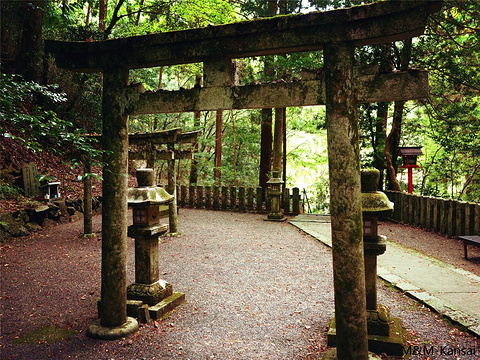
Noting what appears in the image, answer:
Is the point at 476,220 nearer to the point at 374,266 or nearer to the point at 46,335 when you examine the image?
the point at 374,266

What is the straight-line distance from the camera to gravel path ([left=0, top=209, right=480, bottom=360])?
11.9ft

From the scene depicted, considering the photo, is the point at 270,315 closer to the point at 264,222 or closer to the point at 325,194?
the point at 264,222

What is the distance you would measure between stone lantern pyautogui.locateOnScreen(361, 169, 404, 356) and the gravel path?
1.67 ft

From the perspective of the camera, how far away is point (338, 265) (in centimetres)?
302

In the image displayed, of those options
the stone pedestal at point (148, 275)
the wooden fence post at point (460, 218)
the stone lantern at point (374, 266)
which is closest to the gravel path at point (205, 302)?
the stone pedestal at point (148, 275)

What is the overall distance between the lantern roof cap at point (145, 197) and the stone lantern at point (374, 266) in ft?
8.94

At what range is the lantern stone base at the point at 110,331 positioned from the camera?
374 centimetres

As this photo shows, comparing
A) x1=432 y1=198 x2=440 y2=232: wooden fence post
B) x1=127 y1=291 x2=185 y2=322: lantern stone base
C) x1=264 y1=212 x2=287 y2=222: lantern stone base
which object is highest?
x1=432 y1=198 x2=440 y2=232: wooden fence post

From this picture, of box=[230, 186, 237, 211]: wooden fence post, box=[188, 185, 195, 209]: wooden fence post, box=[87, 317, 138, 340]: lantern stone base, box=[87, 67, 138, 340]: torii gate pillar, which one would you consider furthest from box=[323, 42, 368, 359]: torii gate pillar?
box=[188, 185, 195, 209]: wooden fence post

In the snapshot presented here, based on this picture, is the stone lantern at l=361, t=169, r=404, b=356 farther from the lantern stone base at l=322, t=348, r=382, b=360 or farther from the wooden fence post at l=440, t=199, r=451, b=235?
the wooden fence post at l=440, t=199, r=451, b=235

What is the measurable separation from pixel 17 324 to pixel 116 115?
306 centimetres

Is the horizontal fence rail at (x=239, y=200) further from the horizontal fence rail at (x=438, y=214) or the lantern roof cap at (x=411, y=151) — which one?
the lantern roof cap at (x=411, y=151)

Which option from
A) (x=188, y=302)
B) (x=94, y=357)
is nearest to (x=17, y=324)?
(x=94, y=357)

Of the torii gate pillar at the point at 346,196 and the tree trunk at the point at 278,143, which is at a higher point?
the tree trunk at the point at 278,143
